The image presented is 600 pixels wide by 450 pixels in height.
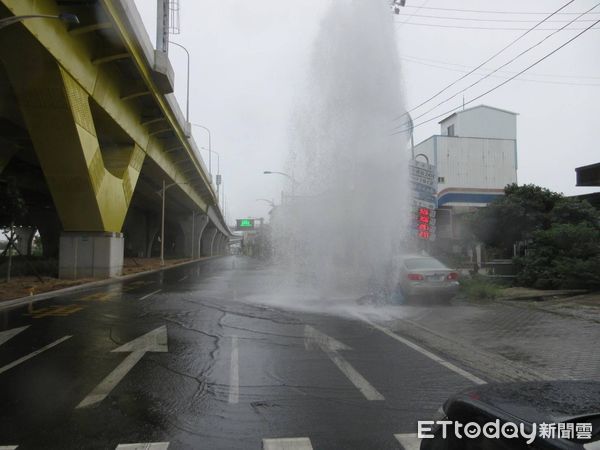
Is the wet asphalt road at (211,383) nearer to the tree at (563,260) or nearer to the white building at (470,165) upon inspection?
the tree at (563,260)

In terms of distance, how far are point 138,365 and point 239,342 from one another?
2.17 meters

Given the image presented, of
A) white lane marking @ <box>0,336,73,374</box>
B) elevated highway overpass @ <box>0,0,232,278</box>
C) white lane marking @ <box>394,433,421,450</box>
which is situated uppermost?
elevated highway overpass @ <box>0,0,232,278</box>

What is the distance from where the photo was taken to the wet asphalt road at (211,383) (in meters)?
4.70

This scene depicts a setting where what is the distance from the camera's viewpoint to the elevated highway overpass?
52.2ft

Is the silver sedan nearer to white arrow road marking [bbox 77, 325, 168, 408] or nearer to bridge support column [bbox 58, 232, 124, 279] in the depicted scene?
white arrow road marking [bbox 77, 325, 168, 408]

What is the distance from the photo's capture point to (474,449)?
9.38 ft

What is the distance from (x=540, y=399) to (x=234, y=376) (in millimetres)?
4447

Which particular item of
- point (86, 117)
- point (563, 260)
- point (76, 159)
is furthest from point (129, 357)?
point (76, 159)

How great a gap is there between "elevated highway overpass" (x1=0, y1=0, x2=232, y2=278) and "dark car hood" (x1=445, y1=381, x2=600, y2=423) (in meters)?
13.4

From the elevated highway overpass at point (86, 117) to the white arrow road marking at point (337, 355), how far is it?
1049cm

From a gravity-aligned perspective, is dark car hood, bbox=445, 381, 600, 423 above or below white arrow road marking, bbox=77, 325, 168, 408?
above

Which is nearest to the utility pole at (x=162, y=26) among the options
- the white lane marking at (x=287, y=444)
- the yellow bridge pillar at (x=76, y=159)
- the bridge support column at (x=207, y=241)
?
the yellow bridge pillar at (x=76, y=159)

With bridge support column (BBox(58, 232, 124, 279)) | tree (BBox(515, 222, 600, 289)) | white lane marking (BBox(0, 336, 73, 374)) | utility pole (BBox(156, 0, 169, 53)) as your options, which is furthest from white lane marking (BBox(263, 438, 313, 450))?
utility pole (BBox(156, 0, 169, 53))

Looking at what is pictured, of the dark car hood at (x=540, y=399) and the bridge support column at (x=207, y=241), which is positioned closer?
the dark car hood at (x=540, y=399)
